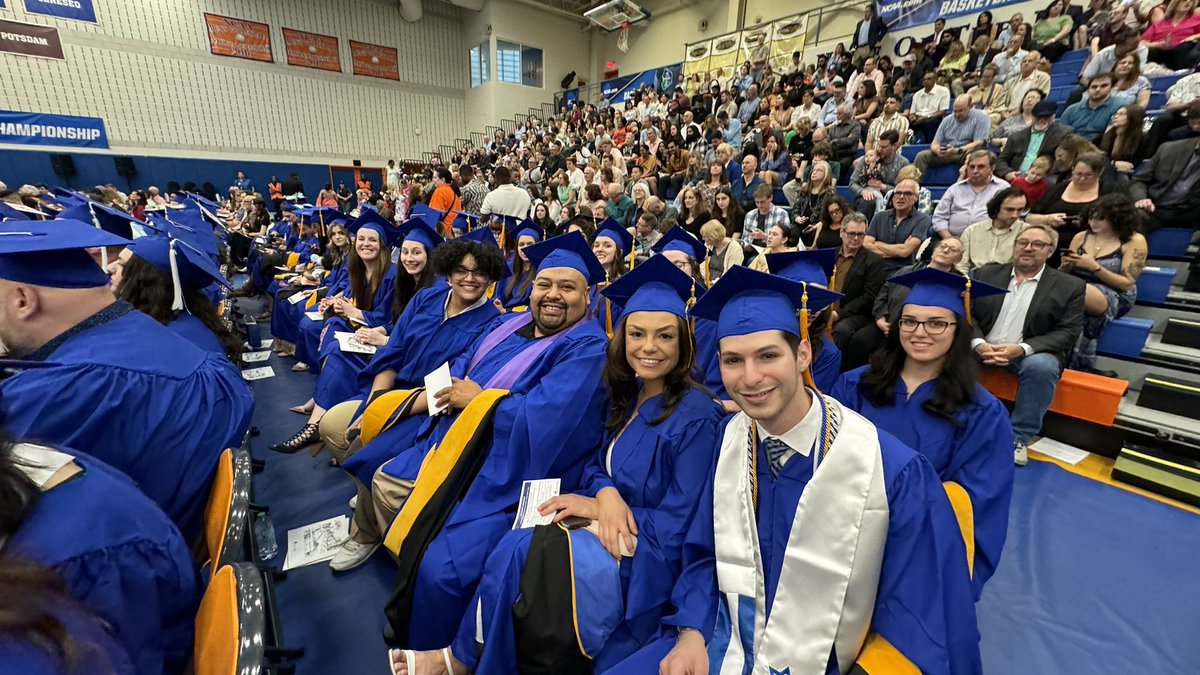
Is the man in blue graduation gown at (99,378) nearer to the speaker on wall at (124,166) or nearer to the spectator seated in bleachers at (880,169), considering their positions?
the spectator seated in bleachers at (880,169)

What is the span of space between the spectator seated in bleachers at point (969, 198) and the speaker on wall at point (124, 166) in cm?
2037

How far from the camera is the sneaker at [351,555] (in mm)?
2299

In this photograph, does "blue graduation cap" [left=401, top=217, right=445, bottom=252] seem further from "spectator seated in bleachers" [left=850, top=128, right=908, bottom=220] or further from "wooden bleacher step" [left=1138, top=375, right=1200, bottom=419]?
"wooden bleacher step" [left=1138, top=375, right=1200, bottom=419]

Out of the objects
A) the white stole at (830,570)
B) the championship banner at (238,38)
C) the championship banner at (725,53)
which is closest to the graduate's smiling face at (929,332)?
the white stole at (830,570)

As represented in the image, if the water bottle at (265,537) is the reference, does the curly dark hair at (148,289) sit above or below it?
above

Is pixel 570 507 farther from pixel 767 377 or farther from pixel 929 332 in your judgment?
pixel 929 332

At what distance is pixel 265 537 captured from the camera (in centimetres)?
251

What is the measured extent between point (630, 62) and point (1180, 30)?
16.4m

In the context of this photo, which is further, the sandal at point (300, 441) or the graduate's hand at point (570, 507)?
the sandal at point (300, 441)

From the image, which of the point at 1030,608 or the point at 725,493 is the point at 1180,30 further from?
the point at 725,493

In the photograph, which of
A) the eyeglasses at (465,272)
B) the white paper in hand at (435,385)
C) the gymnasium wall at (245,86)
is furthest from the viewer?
the gymnasium wall at (245,86)

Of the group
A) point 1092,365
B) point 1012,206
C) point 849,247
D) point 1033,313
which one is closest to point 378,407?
point 849,247

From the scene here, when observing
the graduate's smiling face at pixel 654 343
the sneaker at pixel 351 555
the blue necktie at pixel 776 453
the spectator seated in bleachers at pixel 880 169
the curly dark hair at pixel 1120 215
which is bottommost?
the sneaker at pixel 351 555

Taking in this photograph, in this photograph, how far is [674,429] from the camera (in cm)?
171
